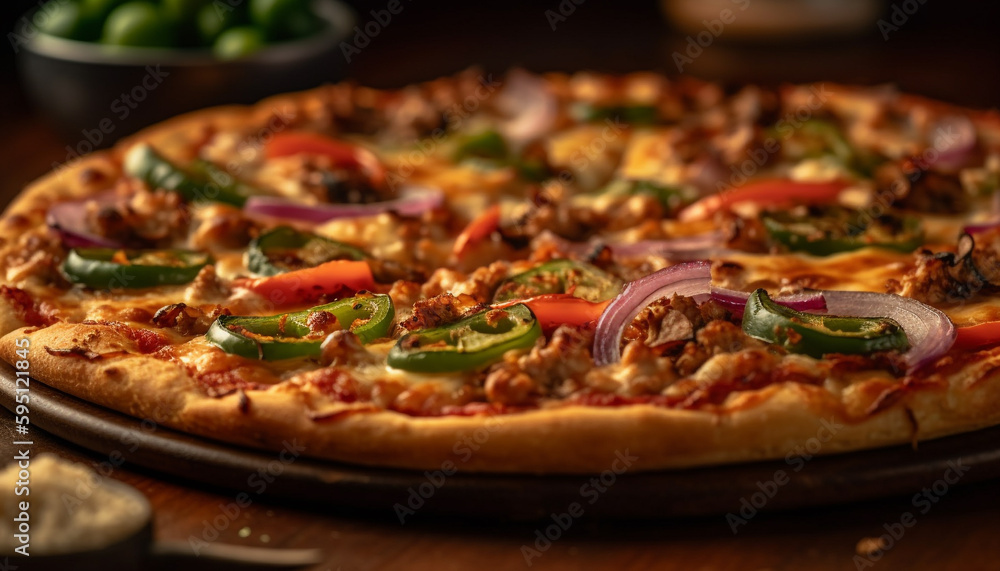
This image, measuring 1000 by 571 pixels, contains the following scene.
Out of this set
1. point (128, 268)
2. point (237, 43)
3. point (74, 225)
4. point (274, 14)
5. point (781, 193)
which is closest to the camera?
A: point (128, 268)

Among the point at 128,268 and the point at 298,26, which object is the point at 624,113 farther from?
the point at 128,268

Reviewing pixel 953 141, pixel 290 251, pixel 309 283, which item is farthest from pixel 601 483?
pixel 953 141

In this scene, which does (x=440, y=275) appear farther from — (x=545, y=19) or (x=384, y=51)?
(x=545, y=19)

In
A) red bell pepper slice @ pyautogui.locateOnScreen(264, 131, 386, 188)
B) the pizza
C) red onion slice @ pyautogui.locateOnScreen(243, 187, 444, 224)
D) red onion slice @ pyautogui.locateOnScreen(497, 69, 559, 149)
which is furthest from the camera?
red onion slice @ pyautogui.locateOnScreen(497, 69, 559, 149)

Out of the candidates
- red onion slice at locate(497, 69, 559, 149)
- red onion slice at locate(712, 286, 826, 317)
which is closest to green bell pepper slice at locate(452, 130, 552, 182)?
red onion slice at locate(497, 69, 559, 149)

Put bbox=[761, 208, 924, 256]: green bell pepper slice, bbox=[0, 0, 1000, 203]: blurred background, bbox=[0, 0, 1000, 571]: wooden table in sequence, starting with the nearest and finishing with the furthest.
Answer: bbox=[0, 0, 1000, 571]: wooden table, bbox=[761, 208, 924, 256]: green bell pepper slice, bbox=[0, 0, 1000, 203]: blurred background

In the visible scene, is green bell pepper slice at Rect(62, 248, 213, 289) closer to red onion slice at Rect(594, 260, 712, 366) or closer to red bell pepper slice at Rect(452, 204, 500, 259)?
red bell pepper slice at Rect(452, 204, 500, 259)

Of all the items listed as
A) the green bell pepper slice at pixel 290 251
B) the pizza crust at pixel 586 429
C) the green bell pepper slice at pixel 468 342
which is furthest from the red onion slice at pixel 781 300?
the green bell pepper slice at pixel 290 251
